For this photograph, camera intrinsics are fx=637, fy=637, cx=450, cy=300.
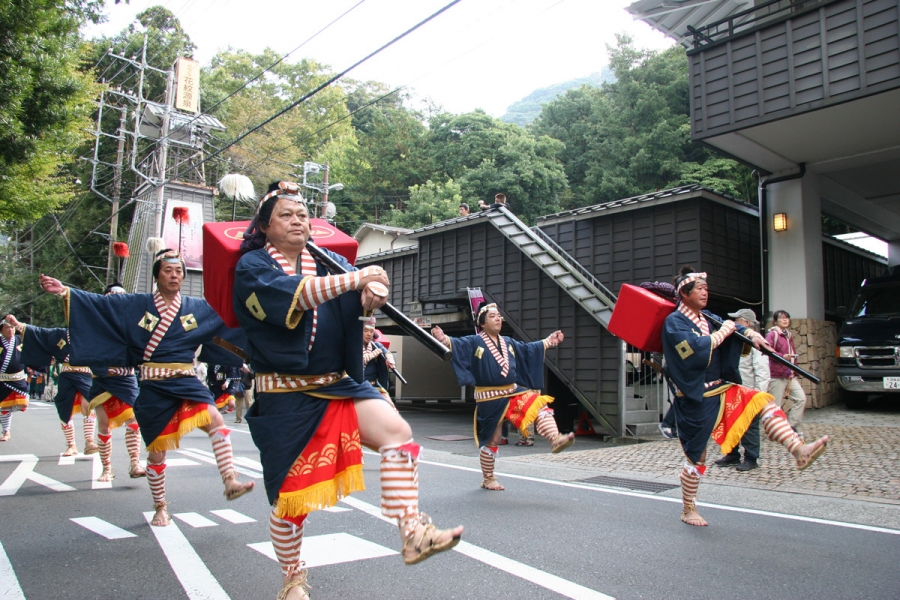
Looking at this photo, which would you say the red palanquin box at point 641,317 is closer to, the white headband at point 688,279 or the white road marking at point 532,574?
the white headband at point 688,279

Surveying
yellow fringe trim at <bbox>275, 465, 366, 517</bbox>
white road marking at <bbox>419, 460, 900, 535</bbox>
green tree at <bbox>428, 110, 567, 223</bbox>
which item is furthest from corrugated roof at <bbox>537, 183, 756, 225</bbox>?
green tree at <bbox>428, 110, 567, 223</bbox>

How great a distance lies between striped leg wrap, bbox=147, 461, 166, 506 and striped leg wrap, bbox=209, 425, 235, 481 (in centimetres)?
50

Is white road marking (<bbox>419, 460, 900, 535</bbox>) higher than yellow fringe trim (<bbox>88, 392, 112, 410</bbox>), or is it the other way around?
yellow fringe trim (<bbox>88, 392, 112, 410</bbox>)

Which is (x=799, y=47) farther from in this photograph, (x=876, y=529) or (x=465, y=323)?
(x=465, y=323)

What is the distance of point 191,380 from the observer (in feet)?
16.2

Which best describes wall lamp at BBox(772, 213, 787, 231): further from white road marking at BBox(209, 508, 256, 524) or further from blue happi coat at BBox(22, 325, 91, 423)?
blue happi coat at BBox(22, 325, 91, 423)

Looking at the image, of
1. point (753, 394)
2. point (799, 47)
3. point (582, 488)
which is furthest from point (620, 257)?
point (753, 394)

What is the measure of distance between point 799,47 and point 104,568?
36.5 ft

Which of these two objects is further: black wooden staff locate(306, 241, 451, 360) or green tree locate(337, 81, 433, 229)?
green tree locate(337, 81, 433, 229)

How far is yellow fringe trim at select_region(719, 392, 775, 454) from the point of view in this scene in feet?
15.6

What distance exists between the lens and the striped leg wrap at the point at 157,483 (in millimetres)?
4676

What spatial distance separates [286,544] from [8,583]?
1.72 metres

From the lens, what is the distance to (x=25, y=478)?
262 inches

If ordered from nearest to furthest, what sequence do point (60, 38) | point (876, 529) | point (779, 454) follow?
point (876, 529) < point (779, 454) < point (60, 38)
